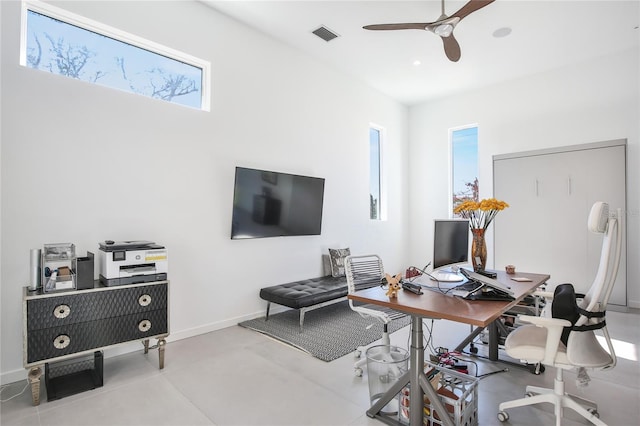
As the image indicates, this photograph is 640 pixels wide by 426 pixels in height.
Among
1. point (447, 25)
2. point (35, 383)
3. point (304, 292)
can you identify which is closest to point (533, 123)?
point (447, 25)

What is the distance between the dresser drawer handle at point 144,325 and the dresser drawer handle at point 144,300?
5.6 inches

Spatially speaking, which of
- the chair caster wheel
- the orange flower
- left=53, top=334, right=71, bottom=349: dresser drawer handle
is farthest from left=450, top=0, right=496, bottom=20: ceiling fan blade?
left=53, top=334, right=71, bottom=349: dresser drawer handle

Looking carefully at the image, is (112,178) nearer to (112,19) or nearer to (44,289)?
(44,289)

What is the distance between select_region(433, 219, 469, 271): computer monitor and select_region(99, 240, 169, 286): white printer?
2.19 m

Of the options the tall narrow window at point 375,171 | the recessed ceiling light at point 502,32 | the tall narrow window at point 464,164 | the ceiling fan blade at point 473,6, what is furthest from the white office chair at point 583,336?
the tall narrow window at point 464,164

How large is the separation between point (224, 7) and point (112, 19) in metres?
1.21

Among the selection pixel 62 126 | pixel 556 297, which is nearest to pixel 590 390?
pixel 556 297

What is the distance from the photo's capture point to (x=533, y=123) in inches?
213

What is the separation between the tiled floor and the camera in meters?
2.06

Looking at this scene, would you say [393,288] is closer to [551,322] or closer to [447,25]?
[551,322]

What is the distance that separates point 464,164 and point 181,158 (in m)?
5.06

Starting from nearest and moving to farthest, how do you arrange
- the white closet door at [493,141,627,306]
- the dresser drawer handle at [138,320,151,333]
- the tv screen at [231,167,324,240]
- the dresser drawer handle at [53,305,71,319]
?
the dresser drawer handle at [53,305,71,319]
the dresser drawer handle at [138,320,151,333]
the tv screen at [231,167,324,240]
the white closet door at [493,141,627,306]

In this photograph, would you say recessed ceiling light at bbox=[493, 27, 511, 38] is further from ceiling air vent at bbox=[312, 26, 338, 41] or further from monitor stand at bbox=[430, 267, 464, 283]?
monitor stand at bbox=[430, 267, 464, 283]

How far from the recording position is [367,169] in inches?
231
